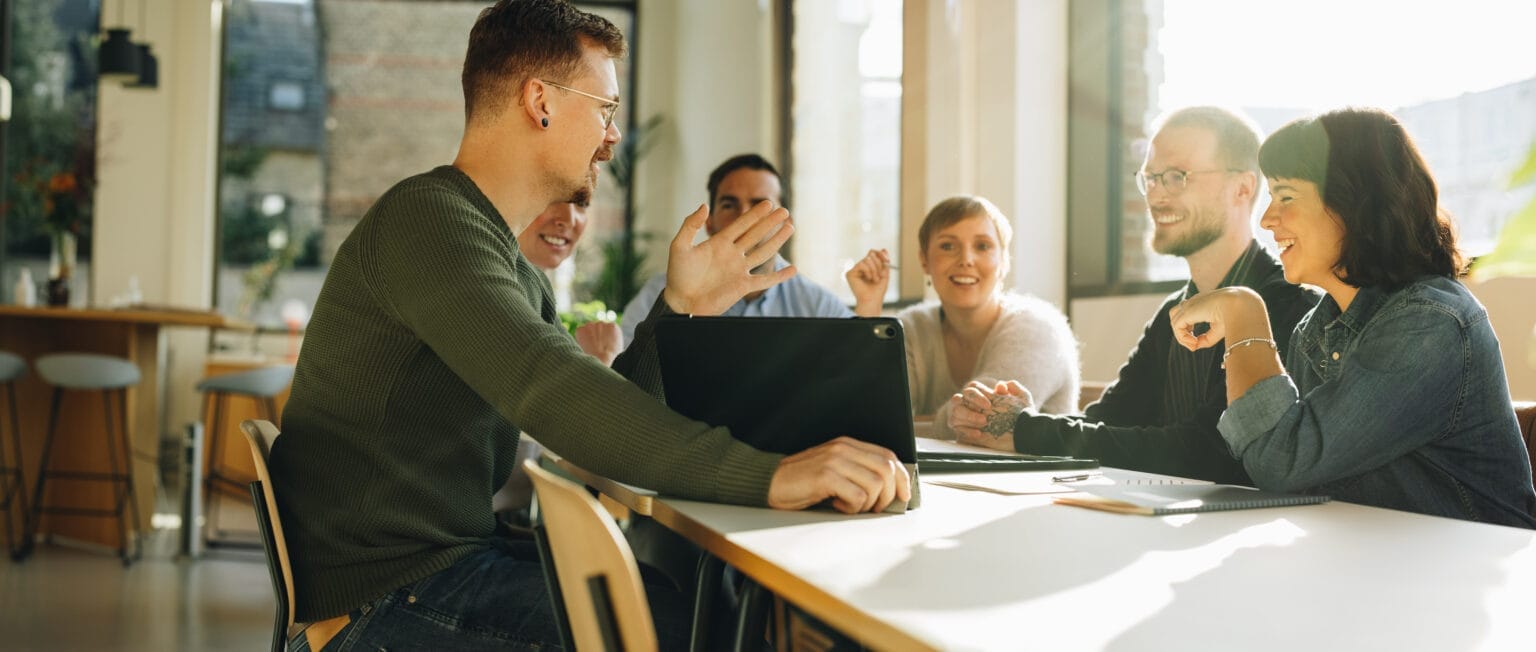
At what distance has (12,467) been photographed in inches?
221

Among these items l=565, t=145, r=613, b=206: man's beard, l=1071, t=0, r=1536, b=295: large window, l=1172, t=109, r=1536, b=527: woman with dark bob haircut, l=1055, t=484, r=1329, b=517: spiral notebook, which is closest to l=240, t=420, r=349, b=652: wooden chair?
l=565, t=145, r=613, b=206: man's beard

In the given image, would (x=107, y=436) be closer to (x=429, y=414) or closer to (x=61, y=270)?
(x=61, y=270)

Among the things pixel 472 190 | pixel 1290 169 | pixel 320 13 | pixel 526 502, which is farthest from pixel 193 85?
pixel 1290 169

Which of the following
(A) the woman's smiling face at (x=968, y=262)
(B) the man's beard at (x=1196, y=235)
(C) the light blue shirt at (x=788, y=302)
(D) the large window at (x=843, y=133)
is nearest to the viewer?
(B) the man's beard at (x=1196, y=235)

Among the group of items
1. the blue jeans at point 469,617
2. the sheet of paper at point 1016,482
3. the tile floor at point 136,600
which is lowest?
the tile floor at point 136,600

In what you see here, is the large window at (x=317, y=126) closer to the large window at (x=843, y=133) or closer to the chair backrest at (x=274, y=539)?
the large window at (x=843, y=133)

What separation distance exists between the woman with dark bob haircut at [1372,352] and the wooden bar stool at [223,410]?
15.0 ft

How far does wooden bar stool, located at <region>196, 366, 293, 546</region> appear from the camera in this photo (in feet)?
19.3

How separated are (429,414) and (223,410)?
6.80 meters

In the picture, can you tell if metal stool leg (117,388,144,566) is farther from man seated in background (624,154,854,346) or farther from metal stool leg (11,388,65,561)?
man seated in background (624,154,854,346)

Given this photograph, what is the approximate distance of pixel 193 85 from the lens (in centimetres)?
856

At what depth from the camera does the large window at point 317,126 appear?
8.77m

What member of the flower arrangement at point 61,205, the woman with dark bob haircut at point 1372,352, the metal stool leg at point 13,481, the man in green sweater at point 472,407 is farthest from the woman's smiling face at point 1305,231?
the flower arrangement at point 61,205

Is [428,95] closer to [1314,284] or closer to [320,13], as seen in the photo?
[320,13]
